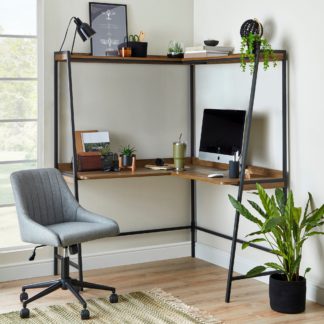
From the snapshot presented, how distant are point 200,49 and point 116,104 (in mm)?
802

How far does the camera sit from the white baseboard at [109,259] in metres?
5.00

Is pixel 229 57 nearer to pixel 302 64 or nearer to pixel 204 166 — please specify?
pixel 302 64

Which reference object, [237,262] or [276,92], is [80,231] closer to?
[237,262]

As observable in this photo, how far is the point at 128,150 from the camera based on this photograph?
516 cm

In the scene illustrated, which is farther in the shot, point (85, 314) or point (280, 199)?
point (280, 199)

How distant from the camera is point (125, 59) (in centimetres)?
509

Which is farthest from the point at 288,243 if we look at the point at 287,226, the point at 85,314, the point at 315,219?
the point at 85,314

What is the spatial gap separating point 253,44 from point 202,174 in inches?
39.3

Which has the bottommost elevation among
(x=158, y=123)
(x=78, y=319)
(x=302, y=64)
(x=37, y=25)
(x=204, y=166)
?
(x=78, y=319)

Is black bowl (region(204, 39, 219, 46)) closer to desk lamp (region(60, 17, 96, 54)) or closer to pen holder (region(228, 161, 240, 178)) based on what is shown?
desk lamp (region(60, 17, 96, 54))

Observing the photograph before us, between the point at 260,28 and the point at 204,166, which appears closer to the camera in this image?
the point at 260,28

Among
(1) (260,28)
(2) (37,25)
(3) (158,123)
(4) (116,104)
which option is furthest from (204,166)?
(2) (37,25)

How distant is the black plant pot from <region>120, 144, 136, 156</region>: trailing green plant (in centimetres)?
154

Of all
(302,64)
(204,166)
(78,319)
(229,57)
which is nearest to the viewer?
(78,319)
